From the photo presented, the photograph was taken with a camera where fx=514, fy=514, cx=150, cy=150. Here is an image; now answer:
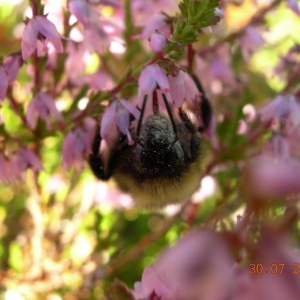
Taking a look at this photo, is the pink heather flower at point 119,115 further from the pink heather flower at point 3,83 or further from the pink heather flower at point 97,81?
the pink heather flower at point 97,81

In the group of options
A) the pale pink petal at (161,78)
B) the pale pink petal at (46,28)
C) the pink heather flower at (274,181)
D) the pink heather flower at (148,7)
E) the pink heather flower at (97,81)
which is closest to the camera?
the pink heather flower at (274,181)

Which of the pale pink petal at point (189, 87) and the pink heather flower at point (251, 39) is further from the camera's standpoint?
the pink heather flower at point (251, 39)

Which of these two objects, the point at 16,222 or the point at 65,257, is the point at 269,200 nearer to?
the point at 65,257

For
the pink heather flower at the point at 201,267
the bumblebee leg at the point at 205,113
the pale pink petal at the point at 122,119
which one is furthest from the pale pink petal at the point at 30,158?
the pink heather flower at the point at 201,267

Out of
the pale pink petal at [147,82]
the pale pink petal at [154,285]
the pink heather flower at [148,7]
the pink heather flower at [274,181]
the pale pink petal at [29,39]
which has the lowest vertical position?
the pink heather flower at [148,7]

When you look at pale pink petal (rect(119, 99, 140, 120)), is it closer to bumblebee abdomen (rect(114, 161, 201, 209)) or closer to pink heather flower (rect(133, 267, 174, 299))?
bumblebee abdomen (rect(114, 161, 201, 209))

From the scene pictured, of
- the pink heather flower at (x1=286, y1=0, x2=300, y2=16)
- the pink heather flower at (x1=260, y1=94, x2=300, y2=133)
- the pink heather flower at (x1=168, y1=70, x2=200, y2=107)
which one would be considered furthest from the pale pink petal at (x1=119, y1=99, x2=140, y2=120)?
the pink heather flower at (x1=286, y1=0, x2=300, y2=16)

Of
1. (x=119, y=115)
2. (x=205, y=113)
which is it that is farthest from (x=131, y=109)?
(x=205, y=113)

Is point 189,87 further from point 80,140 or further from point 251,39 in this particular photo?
point 251,39
